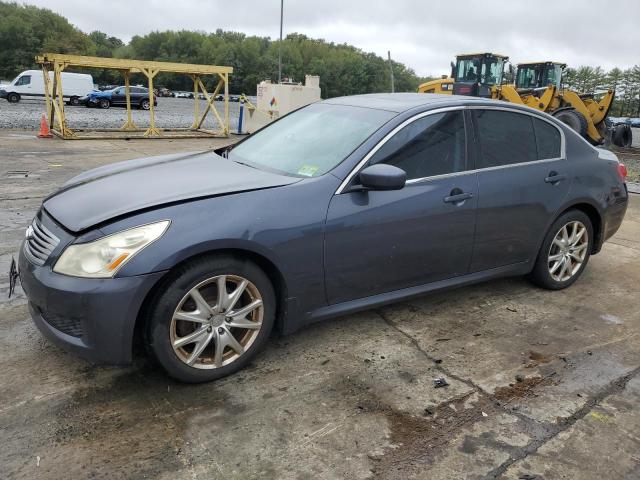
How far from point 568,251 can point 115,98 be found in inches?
1293

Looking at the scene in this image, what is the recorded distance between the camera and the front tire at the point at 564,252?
430 centimetres

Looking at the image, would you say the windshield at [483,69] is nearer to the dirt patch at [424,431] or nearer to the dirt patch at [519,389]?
the dirt patch at [519,389]

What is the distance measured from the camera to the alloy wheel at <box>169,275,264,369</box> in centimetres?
277

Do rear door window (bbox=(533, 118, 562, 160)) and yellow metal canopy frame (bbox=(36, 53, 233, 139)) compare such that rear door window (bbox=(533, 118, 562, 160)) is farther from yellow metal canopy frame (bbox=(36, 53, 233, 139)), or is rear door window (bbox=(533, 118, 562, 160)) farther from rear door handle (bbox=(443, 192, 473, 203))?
yellow metal canopy frame (bbox=(36, 53, 233, 139))

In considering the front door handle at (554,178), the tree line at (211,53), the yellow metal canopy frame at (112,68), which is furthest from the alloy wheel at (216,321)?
the tree line at (211,53)

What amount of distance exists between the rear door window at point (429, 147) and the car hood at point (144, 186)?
2.30ft

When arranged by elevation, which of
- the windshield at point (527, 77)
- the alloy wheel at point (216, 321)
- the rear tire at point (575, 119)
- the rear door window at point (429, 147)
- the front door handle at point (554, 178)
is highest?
the windshield at point (527, 77)

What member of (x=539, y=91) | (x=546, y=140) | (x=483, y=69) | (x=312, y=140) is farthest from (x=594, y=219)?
(x=483, y=69)

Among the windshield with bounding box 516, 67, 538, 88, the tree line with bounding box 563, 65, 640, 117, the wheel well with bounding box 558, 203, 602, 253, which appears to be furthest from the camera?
the tree line with bounding box 563, 65, 640, 117

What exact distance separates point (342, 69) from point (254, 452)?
3513 inches

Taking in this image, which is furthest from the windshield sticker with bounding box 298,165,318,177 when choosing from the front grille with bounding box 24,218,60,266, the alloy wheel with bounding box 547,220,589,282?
the alloy wheel with bounding box 547,220,589,282

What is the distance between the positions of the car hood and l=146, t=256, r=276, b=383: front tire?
16.5 inches

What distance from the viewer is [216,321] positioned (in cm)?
287

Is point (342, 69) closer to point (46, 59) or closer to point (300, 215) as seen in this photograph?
point (46, 59)
